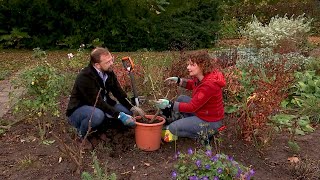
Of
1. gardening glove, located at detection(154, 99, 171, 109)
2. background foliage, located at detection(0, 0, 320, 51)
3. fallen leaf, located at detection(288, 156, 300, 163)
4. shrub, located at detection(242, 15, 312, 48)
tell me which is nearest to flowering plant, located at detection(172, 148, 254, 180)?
gardening glove, located at detection(154, 99, 171, 109)

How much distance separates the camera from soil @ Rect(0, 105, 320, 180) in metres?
3.91

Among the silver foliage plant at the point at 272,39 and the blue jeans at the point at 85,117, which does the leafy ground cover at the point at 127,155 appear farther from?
the silver foliage plant at the point at 272,39

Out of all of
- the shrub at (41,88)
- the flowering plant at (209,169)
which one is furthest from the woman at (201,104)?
the shrub at (41,88)

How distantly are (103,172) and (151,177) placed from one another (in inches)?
16.3

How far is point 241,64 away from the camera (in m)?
6.94

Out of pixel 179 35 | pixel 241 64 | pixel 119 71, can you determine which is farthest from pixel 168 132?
pixel 179 35

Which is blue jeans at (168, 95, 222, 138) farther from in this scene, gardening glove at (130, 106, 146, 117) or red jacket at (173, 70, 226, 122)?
gardening glove at (130, 106, 146, 117)

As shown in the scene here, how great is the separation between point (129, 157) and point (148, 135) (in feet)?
0.89

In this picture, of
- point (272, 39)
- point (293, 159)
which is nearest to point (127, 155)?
point (293, 159)

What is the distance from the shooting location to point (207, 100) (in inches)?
167

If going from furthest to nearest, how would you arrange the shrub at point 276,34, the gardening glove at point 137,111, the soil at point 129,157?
the shrub at point 276,34 → the gardening glove at point 137,111 → the soil at point 129,157

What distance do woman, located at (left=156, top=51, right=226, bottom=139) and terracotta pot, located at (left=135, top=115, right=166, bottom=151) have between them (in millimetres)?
167

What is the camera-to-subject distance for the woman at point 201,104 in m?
4.22

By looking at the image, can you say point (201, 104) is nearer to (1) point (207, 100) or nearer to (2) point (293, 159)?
(1) point (207, 100)
